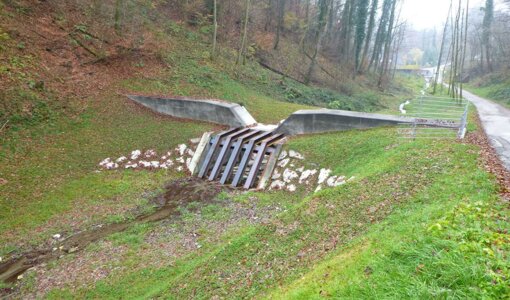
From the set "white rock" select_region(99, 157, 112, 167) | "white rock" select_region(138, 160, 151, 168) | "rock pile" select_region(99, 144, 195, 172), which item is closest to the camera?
"white rock" select_region(99, 157, 112, 167)

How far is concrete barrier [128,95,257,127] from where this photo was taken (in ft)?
50.6

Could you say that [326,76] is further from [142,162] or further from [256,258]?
[256,258]

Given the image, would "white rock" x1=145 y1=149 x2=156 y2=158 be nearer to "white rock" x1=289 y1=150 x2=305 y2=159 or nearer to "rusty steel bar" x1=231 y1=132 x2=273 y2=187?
"rusty steel bar" x1=231 y1=132 x2=273 y2=187

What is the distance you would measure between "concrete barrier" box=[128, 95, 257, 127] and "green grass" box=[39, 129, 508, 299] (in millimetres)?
7142

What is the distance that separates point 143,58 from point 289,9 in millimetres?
20095

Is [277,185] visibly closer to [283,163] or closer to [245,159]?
[283,163]

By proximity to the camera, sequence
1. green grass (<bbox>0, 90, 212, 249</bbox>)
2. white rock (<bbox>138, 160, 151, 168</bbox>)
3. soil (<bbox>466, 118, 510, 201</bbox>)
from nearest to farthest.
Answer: soil (<bbox>466, 118, 510, 201</bbox>), green grass (<bbox>0, 90, 212, 249</bbox>), white rock (<bbox>138, 160, 151, 168</bbox>)

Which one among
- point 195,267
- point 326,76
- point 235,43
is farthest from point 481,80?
point 195,267

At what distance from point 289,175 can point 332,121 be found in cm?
326

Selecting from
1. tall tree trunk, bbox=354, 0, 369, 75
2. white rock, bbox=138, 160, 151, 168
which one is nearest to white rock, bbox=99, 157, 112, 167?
white rock, bbox=138, 160, 151, 168

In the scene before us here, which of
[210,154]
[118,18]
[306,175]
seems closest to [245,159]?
[210,154]

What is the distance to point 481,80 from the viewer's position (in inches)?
1574

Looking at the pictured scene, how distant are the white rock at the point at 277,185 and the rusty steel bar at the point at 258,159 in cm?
84

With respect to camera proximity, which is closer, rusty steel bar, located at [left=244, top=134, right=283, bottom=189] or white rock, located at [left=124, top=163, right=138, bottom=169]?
rusty steel bar, located at [left=244, top=134, right=283, bottom=189]
